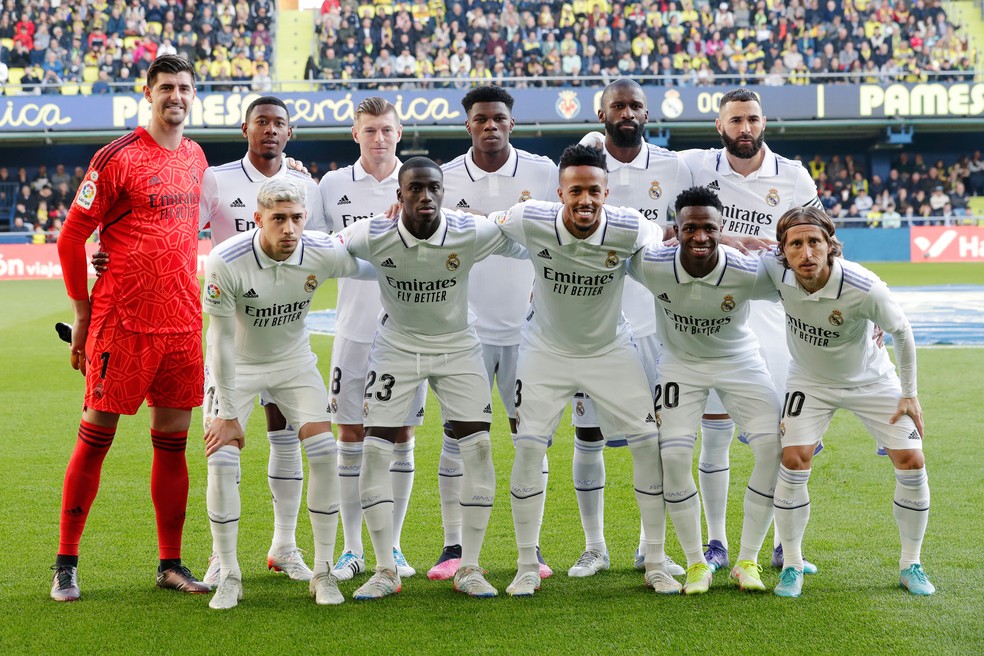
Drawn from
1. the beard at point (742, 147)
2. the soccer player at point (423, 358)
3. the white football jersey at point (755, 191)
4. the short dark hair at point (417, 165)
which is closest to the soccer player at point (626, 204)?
the white football jersey at point (755, 191)

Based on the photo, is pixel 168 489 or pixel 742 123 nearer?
pixel 168 489

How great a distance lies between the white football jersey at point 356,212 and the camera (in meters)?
5.67

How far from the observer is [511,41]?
29.7m

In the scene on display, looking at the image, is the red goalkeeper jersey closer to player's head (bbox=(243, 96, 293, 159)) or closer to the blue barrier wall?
player's head (bbox=(243, 96, 293, 159))

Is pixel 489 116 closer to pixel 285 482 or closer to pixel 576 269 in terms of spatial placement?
pixel 576 269

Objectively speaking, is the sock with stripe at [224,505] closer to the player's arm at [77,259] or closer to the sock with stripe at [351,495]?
the sock with stripe at [351,495]

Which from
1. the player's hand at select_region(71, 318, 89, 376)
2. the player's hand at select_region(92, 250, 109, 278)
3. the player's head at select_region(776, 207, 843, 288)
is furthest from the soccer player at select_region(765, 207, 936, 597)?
the player's hand at select_region(71, 318, 89, 376)

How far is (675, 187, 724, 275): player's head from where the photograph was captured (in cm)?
485

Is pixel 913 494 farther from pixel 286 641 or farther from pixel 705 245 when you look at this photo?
pixel 286 641

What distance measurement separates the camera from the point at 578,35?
98.7 feet

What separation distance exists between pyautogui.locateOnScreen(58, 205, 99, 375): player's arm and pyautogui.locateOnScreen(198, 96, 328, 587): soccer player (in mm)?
663

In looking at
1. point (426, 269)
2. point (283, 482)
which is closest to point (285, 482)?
point (283, 482)

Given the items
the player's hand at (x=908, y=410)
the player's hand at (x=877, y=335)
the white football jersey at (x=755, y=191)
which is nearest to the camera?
the player's hand at (x=908, y=410)

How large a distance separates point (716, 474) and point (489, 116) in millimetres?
2218
